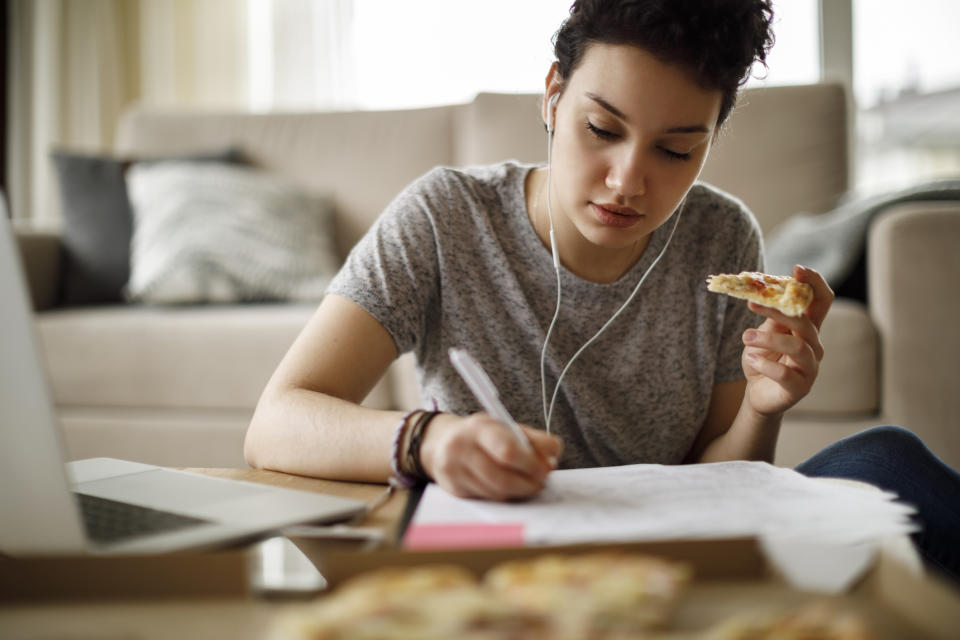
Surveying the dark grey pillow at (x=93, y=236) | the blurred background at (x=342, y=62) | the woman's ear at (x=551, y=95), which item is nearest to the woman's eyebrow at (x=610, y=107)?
the woman's ear at (x=551, y=95)

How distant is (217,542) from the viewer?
50 cm

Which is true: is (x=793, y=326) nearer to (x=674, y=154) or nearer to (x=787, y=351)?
(x=787, y=351)

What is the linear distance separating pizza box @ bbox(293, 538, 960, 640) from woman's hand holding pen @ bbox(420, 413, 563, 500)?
19cm

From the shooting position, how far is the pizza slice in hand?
0.81 meters

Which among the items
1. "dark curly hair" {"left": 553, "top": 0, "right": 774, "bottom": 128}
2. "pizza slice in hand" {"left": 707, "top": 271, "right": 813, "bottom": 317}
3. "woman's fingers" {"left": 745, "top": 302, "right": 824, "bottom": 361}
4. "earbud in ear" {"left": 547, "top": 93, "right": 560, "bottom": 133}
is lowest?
"woman's fingers" {"left": 745, "top": 302, "right": 824, "bottom": 361}

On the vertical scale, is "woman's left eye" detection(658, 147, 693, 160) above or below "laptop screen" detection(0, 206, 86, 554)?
above

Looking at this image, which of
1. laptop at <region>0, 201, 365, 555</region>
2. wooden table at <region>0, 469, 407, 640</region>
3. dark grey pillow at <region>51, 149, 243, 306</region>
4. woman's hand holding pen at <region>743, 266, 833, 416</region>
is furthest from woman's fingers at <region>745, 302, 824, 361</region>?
dark grey pillow at <region>51, 149, 243, 306</region>

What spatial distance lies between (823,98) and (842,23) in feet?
3.78

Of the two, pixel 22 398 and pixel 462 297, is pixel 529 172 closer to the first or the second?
pixel 462 297

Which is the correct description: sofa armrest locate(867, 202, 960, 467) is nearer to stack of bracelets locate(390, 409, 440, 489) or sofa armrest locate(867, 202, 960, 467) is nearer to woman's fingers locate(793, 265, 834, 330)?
woman's fingers locate(793, 265, 834, 330)

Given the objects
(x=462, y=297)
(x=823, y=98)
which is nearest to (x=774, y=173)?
(x=823, y=98)

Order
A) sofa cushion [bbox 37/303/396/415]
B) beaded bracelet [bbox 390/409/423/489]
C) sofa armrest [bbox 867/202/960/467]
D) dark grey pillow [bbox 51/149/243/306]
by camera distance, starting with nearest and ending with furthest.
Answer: beaded bracelet [bbox 390/409/423/489]
sofa armrest [bbox 867/202/960/467]
sofa cushion [bbox 37/303/396/415]
dark grey pillow [bbox 51/149/243/306]

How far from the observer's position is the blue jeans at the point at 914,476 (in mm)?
789

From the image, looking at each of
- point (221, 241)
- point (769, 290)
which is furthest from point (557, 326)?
point (221, 241)
